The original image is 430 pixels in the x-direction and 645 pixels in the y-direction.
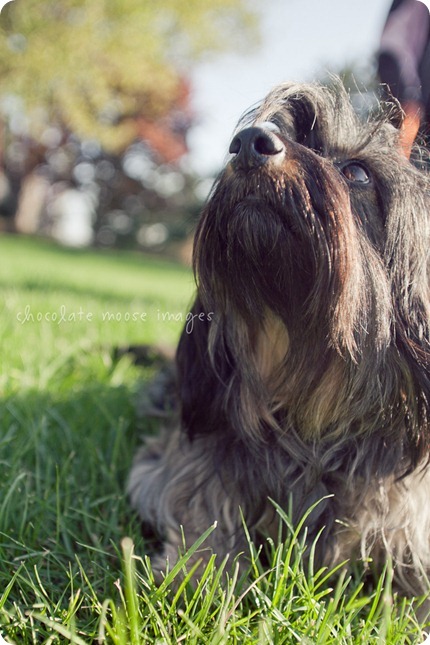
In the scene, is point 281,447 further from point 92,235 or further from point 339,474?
point 92,235

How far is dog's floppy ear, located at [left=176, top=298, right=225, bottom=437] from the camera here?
188 cm

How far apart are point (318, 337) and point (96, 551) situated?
817mm

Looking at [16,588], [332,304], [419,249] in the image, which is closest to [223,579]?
[16,588]

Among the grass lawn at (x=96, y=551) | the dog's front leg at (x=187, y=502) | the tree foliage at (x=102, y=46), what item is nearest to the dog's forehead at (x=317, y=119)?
the grass lawn at (x=96, y=551)

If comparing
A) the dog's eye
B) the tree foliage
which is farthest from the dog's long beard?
the tree foliage

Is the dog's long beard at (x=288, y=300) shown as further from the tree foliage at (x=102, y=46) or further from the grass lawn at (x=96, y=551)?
the tree foliage at (x=102, y=46)

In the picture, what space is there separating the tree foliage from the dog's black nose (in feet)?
18.4

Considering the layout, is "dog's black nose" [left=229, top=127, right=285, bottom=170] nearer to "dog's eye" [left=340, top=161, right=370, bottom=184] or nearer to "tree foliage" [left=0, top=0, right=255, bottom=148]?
"dog's eye" [left=340, top=161, right=370, bottom=184]

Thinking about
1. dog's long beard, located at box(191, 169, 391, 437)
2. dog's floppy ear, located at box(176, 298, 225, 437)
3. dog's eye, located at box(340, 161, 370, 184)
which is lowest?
dog's floppy ear, located at box(176, 298, 225, 437)

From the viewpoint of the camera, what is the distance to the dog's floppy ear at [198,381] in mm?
1882

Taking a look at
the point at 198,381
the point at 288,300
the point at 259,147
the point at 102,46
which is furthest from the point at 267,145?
the point at 102,46

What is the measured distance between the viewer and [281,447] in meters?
1.78

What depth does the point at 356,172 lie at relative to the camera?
1.67m

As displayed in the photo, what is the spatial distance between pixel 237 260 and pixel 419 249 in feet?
1.62
